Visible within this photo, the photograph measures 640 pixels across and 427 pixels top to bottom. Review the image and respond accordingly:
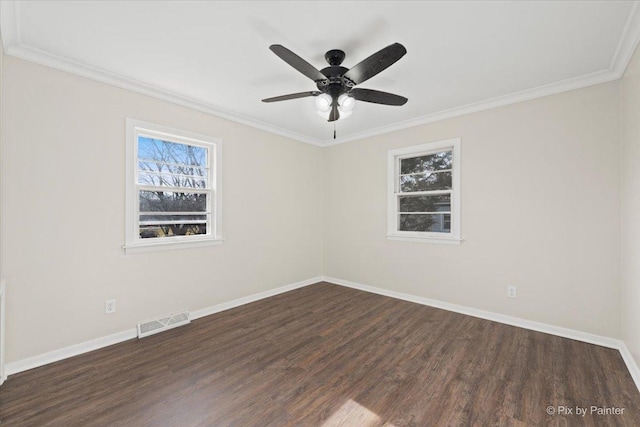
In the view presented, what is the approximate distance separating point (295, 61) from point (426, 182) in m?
2.75

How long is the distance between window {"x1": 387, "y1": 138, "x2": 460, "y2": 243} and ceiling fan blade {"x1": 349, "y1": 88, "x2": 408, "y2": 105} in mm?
1631

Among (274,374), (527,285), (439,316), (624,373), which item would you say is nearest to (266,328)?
(274,374)

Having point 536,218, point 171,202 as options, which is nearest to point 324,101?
point 171,202

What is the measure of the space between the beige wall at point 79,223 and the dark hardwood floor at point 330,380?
0.37 meters

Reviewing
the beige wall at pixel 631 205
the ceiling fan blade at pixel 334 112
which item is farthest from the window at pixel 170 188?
the beige wall at pixel 631 205

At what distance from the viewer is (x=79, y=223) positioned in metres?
2.55

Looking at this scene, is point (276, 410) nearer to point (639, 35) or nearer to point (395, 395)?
point (395, 395)

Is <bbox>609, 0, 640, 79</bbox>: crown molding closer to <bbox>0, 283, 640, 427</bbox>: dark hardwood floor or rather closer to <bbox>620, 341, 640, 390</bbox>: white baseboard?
<bbox>620, 341, 640, 390</bbox>: white baseboard

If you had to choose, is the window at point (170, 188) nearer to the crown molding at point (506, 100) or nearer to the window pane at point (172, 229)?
the window pane at point (172, 229)

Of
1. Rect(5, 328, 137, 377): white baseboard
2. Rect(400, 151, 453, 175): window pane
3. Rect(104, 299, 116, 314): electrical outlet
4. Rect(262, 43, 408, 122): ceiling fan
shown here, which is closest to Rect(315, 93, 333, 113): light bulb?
Rect(262, 43, 408, 122): ceiling fan

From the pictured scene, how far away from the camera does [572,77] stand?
2725 mm

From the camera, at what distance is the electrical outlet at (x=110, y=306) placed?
269cm

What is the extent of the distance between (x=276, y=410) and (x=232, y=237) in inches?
93.6

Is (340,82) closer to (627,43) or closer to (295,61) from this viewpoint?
(295,61)
